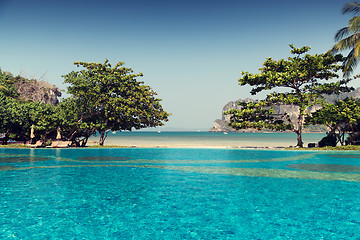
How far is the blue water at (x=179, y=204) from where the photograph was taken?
21.2 ft

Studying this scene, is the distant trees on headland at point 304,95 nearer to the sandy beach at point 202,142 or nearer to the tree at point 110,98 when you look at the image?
the sandy beach at point 202,142

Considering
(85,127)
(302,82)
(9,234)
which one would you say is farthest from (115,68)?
(9,234)

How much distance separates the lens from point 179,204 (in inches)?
337

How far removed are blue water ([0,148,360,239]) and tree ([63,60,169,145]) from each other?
47.1 ft

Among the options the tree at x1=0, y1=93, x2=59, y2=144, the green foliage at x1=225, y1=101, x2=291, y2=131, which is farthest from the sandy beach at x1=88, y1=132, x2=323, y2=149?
the tree at x1=0, y1=93, x2=59, y2=144

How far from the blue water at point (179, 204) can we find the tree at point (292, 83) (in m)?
13.2

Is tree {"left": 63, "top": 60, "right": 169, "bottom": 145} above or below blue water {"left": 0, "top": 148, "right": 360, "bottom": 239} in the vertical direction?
above

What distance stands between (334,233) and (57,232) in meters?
6.67

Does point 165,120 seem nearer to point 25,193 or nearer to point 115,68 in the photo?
point 115,68

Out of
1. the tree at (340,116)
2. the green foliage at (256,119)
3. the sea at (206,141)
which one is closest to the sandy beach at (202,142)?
the sea at (206,141)

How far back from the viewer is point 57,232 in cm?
635

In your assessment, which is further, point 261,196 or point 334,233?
point 261,196

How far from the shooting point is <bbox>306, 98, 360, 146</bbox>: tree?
24484 millimetres

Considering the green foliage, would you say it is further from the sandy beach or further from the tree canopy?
the tree canopy
